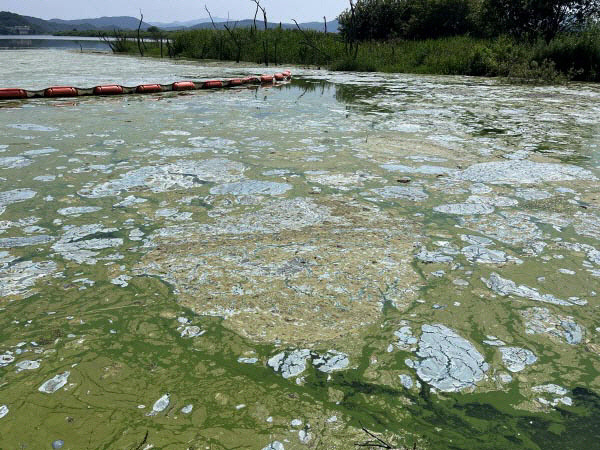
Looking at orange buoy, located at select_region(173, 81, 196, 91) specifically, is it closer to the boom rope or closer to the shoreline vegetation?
the boom rope

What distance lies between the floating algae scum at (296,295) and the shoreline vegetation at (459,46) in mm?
7755

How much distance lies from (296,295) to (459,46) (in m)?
12.7

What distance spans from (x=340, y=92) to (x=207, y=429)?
7405 mm

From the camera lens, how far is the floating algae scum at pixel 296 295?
4.19 feet

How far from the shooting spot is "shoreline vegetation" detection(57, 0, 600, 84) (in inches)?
407

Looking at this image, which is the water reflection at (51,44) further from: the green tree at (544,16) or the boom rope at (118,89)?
the green tree at (544,16)

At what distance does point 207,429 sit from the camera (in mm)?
1223

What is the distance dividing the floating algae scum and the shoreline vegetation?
7755 millimetres

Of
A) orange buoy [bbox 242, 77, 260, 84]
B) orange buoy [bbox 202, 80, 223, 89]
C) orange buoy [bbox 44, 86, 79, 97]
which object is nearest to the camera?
orange buoy [bbox 44, 86, 79, 97]

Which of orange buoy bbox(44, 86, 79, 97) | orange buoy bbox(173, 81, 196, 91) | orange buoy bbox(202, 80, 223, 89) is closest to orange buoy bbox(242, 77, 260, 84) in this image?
orange buoy bbox(202, 80, 223, 89)

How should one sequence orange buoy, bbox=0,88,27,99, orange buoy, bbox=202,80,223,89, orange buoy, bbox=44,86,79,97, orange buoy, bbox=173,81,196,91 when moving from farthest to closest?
1. orange buoy, bbox=202,80,223,89
2. orange buoy, bbox=173,81,196,91
3. orange buoy, bbox=44,86,79,97
4. orange buoy, bbox=0,88,27,99

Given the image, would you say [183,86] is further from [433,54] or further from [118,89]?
[433,54]

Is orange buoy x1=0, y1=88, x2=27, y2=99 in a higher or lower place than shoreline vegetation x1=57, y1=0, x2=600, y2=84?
lower

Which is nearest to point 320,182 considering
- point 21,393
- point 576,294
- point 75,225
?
point 75,225
